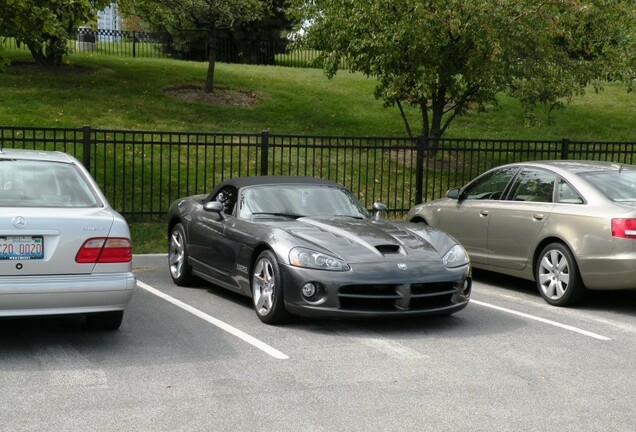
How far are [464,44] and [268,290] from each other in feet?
35.5

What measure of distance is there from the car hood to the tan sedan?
5.01 ft

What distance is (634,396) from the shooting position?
6.05m

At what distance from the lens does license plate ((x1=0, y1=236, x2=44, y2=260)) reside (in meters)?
6.54

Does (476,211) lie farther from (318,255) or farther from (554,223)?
(318,255)

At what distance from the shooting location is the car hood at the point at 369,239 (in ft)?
26.3

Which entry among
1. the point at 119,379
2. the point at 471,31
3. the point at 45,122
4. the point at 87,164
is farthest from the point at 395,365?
the point at 45,122

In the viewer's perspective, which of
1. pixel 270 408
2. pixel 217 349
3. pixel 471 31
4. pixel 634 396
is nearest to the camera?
pixel 270 408

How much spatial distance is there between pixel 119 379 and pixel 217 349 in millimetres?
1122

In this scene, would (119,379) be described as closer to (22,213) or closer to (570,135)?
(22,213)

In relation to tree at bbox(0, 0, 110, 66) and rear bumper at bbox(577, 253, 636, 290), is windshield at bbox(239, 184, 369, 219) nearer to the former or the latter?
rear bumper at bbox(577, 253, 636, 290)

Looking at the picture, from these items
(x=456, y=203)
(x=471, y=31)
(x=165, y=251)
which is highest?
(x=471, y=31)

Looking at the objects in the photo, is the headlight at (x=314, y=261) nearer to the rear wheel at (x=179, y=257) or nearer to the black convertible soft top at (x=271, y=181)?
the black convertible soft top at (x=271, y=181)

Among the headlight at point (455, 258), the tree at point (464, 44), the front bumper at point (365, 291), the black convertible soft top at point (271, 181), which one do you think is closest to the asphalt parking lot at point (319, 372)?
the front bumper at point (365, 291)

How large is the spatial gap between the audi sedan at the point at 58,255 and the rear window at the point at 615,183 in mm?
5250
